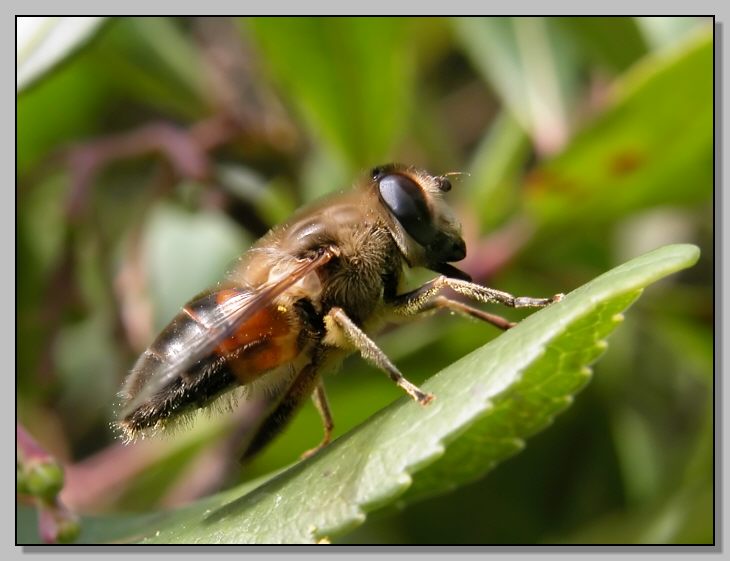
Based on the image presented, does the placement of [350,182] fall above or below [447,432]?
above

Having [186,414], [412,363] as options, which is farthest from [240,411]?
[186,414]

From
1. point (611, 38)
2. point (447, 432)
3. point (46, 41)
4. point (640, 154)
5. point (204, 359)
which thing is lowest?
point (447, 432)

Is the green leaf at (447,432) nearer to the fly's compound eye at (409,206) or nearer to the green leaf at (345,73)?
the fly's compound eye at (409,206)

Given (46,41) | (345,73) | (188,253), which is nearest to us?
(46,41)

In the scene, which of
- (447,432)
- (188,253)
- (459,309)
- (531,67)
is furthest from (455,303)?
(188,253)

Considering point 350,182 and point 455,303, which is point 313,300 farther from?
point 350,182

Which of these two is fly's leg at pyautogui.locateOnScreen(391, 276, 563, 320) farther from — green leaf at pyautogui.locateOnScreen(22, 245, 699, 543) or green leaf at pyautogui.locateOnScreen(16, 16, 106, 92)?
green leaf at pyautogui.locateOnScreen(16, 16, 106, 92)

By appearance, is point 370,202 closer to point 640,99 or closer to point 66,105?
point 640,99

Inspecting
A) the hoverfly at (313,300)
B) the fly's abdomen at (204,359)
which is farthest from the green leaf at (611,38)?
the fly's abdomen at (204,359)
